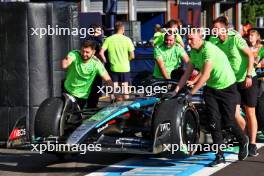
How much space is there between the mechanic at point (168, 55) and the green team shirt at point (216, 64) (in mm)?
2136

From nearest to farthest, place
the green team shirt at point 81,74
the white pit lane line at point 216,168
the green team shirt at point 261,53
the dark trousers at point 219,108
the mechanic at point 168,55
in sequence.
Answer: the white pit lane line at point 216,168 < the dark trousers at point 219,108 < the green team shirt at point 81,74 < the mechanic at point 168,55 < the green team shirt at point 261,53

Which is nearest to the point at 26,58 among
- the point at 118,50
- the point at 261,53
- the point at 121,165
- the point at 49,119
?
the point at 49,119

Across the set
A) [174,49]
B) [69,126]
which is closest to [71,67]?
[69,126]

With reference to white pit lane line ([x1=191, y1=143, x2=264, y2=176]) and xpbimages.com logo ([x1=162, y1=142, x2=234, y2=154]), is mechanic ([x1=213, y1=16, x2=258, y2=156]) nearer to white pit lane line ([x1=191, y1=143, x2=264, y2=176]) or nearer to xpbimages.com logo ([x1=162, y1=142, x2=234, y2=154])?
white pit lane line ([x1=191, y1=143, x2=264, y2=176])

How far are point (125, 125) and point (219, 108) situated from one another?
1207 mm

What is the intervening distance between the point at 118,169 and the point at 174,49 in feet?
9.65

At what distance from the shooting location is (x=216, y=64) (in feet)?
27.5

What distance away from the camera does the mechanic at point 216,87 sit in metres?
8.34

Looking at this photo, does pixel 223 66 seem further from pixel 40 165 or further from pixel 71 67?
pixel 40 165

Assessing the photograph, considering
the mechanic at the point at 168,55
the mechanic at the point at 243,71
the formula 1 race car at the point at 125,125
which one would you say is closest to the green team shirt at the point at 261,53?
the mechanic at the point at 168,55

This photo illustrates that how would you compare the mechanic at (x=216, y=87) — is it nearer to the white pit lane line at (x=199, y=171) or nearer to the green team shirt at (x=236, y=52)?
the white pit lane line at (x=199, y=171)

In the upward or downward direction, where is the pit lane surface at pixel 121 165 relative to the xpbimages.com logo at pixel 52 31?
downward

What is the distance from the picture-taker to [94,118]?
8.33 metres

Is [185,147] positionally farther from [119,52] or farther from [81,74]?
[119,52]
